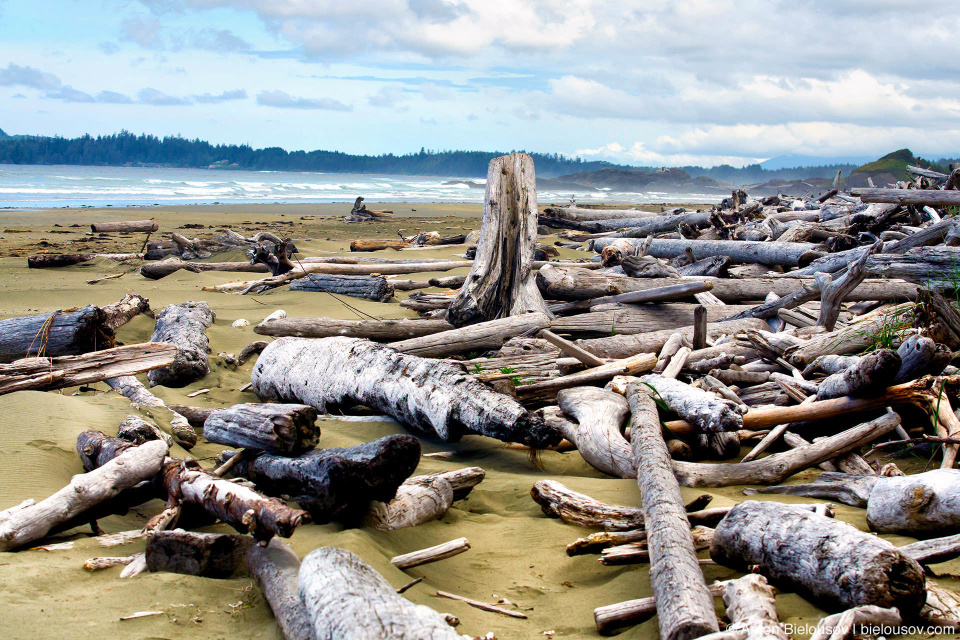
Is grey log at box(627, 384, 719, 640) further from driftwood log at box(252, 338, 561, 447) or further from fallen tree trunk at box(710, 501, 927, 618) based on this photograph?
driftwood log at box(252, 338, 561, 447)

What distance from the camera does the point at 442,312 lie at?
24.7ft

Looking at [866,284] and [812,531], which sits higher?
[866,284]

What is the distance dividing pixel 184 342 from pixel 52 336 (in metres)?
1.06

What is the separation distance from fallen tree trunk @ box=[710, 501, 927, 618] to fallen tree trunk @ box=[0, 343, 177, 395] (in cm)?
418

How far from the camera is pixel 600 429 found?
12.7 ft

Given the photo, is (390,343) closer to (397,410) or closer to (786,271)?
(397,410)


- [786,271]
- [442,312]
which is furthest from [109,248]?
[786,271]

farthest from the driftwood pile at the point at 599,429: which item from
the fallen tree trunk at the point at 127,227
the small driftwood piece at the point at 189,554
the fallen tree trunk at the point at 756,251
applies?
the fallen tree trunk at the point at 127,227

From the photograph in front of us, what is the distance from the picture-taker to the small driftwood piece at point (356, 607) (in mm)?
1790

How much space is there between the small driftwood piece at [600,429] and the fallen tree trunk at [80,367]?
3125 millimetres

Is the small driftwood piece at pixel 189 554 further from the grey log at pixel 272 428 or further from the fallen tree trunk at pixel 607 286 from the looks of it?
the fallen tree trunk at pixel 607 286

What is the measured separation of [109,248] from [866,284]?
15353 mm

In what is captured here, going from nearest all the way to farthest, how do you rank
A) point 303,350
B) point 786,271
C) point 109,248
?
point 303,350 → point 786,271 → point 109,248

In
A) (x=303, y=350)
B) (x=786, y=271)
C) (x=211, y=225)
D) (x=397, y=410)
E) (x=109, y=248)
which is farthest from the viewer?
(x=211, y=225)
